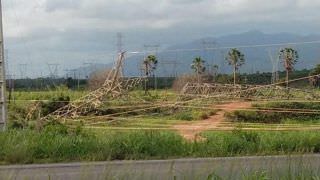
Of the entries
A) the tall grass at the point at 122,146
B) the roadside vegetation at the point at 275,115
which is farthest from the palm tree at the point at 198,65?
the tall grass at the point at 122,146

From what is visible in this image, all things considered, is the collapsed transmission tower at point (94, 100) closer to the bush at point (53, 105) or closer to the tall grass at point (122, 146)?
the bush at point (53, 105)

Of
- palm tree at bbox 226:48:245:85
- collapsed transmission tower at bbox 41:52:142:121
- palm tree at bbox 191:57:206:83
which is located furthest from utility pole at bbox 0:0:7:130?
palm tree at bbox 191:57:206:83

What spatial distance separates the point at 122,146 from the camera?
47.1 ft

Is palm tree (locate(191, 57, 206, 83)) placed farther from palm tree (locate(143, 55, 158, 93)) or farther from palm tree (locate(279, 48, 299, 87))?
palm tree (locate(279, 48, 299, 87))

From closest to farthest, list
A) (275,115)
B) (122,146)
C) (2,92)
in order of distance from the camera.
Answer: (122,146) → (2,92) → (275,115)

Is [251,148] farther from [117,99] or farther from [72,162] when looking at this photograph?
[117,99]

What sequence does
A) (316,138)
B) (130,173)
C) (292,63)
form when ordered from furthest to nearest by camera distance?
(292,63) → (316,138) → (130,173)

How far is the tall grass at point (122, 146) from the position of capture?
13.8m

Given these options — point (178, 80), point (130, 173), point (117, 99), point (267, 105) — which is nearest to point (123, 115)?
point (117, 99)

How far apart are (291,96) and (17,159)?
42.0 meters

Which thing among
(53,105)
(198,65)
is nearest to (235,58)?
Answer: (198,65)

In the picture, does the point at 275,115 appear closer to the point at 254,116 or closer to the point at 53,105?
the point at 254,116

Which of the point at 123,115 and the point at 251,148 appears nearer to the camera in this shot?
the point at 251,148

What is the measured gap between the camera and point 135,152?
14.3 metres
